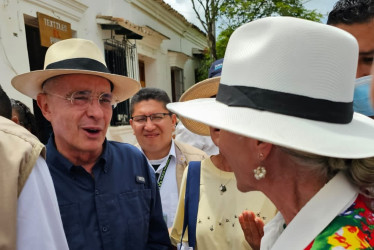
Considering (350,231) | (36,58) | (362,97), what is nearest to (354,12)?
(362,97)

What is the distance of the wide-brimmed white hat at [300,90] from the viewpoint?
0.91 metres

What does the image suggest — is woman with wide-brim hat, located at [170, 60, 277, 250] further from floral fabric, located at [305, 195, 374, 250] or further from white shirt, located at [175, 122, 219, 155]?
white shirt, located at [175, 122, 219, 155]

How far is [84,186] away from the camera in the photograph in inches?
66.9

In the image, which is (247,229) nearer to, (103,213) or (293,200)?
(293,200)

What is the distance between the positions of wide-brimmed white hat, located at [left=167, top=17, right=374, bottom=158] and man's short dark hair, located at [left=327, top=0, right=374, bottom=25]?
905mm

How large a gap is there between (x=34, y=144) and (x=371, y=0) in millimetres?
1880

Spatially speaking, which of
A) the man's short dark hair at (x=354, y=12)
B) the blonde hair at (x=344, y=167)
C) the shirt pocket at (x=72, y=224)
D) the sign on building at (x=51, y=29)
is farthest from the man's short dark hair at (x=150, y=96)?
the sign on building at (x=51, y=29)

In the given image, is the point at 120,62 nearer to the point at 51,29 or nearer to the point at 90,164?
the point at 51,29

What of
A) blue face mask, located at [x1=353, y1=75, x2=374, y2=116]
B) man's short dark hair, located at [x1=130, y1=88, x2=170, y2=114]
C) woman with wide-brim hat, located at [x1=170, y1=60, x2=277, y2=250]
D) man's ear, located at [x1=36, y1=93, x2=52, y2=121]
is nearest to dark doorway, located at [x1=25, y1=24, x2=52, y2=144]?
man's short dark hair, located at [x1=130, y1=88, x2=170, y2=114]

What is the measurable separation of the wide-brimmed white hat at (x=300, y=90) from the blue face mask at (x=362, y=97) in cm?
62

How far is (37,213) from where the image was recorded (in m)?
1.12

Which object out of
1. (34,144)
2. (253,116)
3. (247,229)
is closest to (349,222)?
(253,116)

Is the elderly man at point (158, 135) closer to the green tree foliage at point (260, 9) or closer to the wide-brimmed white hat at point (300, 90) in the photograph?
the wide-brimmed white hat at point (300, 90)

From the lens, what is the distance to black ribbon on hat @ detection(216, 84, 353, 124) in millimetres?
933
